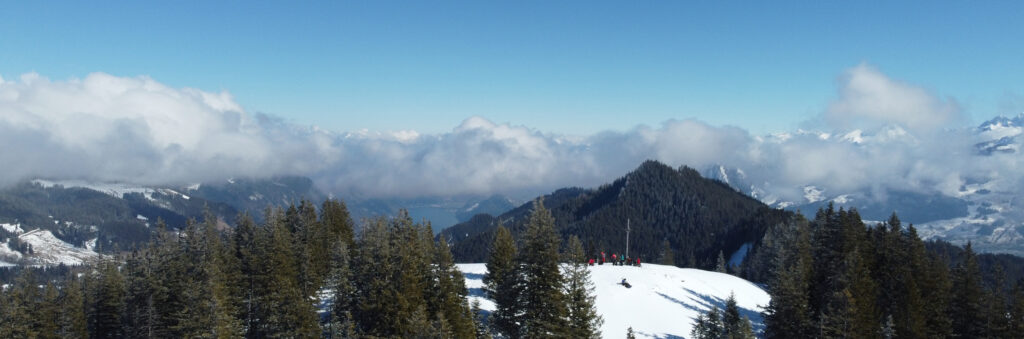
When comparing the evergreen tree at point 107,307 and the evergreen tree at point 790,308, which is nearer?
the evergreen tree at point 790,308

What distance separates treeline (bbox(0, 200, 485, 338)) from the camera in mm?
40156

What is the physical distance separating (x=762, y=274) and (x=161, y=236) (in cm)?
9448

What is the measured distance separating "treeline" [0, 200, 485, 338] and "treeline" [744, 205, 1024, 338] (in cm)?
2629

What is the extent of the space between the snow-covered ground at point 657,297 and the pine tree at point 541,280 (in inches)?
694

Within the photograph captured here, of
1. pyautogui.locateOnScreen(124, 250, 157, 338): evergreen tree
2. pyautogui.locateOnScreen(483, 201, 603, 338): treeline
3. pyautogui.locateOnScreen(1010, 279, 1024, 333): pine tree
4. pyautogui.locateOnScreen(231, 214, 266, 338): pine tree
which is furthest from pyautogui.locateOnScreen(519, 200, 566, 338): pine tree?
pyautogui.locateOnScreen(1010, 279, 1024, 333): pine tree

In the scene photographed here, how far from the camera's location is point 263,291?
4966 centimetres

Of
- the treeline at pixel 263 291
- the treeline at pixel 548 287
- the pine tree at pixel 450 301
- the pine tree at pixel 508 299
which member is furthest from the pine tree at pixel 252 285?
the treeline at pixel 548 287

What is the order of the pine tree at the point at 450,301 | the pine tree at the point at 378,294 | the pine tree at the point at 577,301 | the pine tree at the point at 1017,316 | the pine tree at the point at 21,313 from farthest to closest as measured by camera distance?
the pine tree at the point at 21,313, the pine tree at the point at 1017,316, the pine tree at the point at 450,301, the pine tree at the point at 378,294, the pine tree at the point at 577,301

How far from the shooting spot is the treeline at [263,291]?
40156mm

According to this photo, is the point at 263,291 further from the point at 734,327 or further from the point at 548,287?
the point at 734,327

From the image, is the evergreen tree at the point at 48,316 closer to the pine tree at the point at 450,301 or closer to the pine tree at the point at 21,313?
the pine tree at the point at 21,313

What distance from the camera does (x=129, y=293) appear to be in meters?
52.1

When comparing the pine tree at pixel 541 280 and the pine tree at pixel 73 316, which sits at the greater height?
the pine tree at pixel 541 280

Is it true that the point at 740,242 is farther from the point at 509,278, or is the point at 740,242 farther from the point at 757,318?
the point at 509,278
